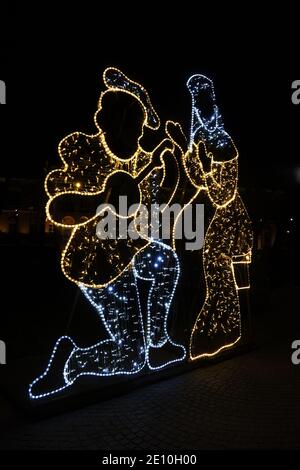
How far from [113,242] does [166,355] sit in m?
2.01

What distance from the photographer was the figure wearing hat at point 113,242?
460cm

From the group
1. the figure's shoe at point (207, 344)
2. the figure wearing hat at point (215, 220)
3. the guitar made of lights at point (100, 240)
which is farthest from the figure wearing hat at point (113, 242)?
the figure wearing hat at point (215, 220)

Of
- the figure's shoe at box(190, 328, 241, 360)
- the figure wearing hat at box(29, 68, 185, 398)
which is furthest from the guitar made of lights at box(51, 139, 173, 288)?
the figure's shoe at box(190, 328, 241, 360)

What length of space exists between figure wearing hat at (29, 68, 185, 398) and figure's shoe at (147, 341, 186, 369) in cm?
5

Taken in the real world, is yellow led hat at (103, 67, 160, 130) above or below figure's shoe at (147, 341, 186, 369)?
above

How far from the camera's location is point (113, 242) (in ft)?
16.4

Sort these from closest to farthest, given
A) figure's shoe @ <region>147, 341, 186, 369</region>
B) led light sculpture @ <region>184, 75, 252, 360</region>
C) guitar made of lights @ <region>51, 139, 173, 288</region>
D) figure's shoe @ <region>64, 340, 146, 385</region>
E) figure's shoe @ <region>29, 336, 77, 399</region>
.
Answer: figure's shoe @ <region>29, 336, 77, 399</region>
guitar made of lights @ <region>51, 139, 173, 288</region>
figure's shoe @ <region>64, 340, 146, 385</region>
figure's shoe @ <region>147, 341, 186, 369</region>
led light sculpture @ <region>184, 75, 252, 360</region>

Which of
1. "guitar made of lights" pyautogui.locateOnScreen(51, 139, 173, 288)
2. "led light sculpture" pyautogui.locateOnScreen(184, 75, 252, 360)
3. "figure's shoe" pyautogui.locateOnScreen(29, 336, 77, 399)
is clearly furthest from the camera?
"led light sculpture" pyautogui.locateOnScreen(184, 75, 252, 360)

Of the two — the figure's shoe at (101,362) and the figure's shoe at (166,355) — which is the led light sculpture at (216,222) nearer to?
the figure's shoe at (166,355)

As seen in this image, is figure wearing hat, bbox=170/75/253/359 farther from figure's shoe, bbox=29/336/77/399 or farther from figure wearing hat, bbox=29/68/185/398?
figure's shoe, bbox=29/336/77/399

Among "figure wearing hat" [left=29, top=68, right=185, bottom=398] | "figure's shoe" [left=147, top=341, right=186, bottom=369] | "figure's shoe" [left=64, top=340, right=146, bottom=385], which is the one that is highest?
"figure wearing hat" [left=29, top=68, right=185, bottom=398]

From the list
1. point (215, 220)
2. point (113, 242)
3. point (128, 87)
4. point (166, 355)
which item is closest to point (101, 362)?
point (113, 242)

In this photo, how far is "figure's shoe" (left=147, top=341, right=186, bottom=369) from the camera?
19.1 feet

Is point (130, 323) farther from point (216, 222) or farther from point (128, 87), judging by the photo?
point (128, 87)
